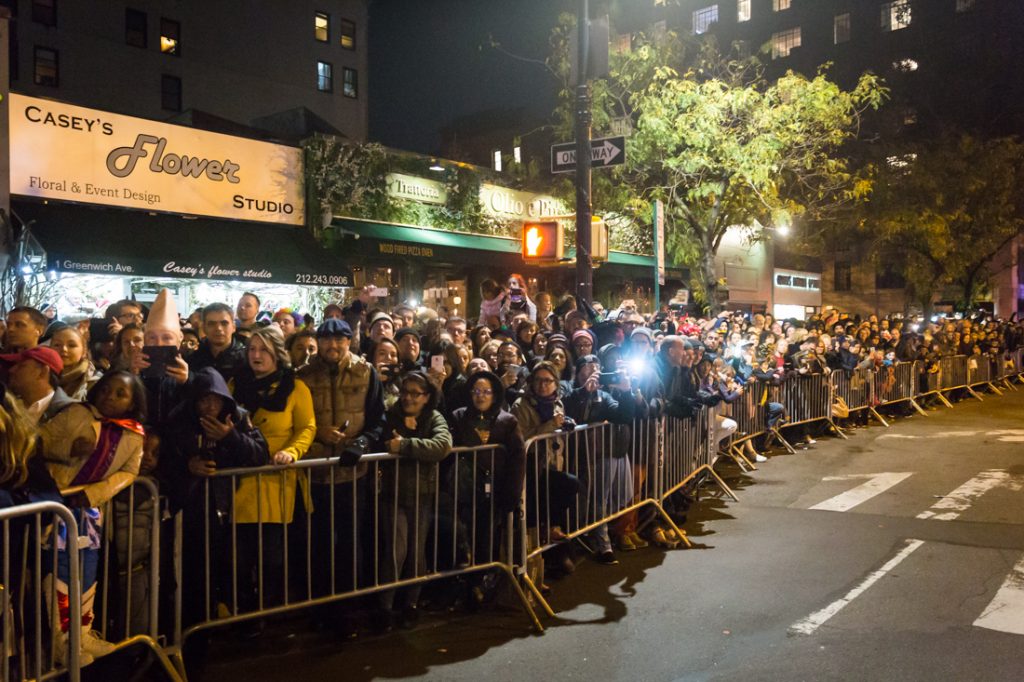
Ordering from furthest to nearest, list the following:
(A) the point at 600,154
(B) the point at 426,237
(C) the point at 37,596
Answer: (B) the point at 426,237 → (A) the point at 600,154 → (C) the point at 37,596

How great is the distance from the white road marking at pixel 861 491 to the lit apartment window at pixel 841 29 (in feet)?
167

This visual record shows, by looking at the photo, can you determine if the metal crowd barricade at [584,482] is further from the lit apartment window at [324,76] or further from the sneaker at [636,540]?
the lit apartment window at [324,76]

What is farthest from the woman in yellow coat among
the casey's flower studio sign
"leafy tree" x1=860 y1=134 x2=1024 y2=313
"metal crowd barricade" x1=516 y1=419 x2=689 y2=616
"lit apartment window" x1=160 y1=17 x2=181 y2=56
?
"lit apartment window" x1=160 y1=17 x2=181 y2=56

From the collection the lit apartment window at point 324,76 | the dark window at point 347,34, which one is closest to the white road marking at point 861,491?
the lit apartment window at point 324,76

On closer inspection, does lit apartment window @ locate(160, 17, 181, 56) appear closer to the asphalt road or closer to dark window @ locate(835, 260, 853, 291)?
the asphalt road

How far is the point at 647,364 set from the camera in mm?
8055

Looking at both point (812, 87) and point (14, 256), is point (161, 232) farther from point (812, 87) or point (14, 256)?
point (812, 87)

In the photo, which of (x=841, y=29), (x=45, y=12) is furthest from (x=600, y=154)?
(x=841, y=29)

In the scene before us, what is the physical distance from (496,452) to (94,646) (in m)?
2.71

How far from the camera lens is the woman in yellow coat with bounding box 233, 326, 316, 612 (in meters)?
5.03

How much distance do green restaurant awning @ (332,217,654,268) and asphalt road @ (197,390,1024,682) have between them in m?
8.04

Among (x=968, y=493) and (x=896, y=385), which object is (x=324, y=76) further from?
(x=968, y=493)

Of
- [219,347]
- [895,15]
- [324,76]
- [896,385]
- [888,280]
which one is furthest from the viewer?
[895,15]

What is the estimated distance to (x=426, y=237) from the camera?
1847 cm
